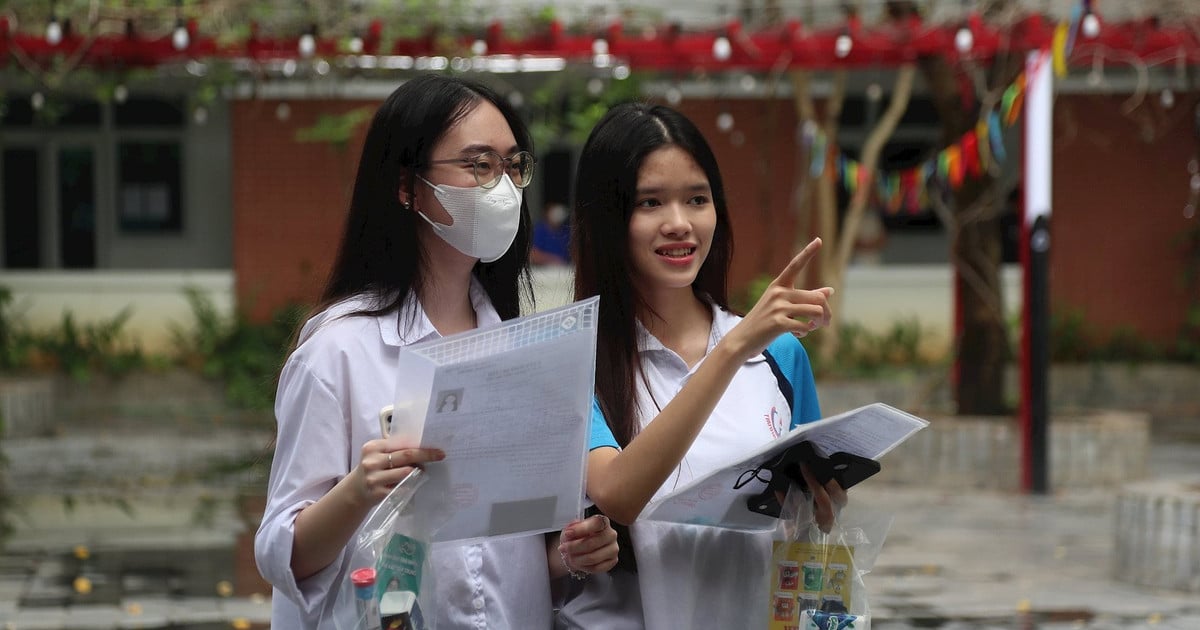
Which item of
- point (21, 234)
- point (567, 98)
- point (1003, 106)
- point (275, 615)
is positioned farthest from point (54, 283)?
point (275, 615)

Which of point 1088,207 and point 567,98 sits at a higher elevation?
point 567,98

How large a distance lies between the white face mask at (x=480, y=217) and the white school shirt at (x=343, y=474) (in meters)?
0.14

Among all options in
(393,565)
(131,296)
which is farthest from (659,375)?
(131,296)

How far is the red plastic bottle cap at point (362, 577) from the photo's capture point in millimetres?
2221

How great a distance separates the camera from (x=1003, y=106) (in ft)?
30.1

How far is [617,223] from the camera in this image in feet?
8.99

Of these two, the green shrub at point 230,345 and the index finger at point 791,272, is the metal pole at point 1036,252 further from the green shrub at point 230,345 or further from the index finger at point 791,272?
the index finger at point 791,272

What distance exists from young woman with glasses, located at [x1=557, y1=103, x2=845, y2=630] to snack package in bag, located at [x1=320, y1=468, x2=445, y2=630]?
35 centimetres

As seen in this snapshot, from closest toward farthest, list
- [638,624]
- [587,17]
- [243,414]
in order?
[638,624] → [587,17] → [243,414]

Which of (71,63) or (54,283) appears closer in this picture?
(71,63)

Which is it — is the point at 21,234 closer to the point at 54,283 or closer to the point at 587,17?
the point at 54,283

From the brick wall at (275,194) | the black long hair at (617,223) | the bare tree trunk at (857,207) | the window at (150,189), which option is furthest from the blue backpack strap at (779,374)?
the window at (150,189)

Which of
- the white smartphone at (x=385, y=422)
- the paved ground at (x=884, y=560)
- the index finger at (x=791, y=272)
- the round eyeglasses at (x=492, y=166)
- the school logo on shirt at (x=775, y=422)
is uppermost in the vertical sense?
the round eyeglasses at (x=492, y=166)

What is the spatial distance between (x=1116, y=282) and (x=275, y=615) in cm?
1379
